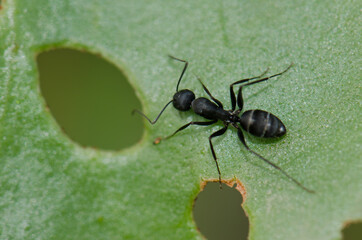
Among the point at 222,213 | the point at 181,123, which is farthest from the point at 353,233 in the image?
the point at 181,123

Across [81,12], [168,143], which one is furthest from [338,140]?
[81,12]

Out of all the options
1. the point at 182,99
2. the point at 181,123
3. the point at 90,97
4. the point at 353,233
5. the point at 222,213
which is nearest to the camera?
the point at 353,233

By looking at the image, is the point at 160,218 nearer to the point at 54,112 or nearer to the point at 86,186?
the point at 86,186

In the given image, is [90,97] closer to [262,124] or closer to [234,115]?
[234,115]

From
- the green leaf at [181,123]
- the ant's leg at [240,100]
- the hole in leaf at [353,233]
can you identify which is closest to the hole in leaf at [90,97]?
the green leaf at [181,123]

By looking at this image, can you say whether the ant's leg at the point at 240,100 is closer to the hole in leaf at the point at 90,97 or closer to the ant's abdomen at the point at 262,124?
the ant's abdomen at the point at 262,124

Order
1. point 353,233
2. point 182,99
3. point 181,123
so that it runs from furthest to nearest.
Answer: point 181,123
point 182,99
point 353,233
